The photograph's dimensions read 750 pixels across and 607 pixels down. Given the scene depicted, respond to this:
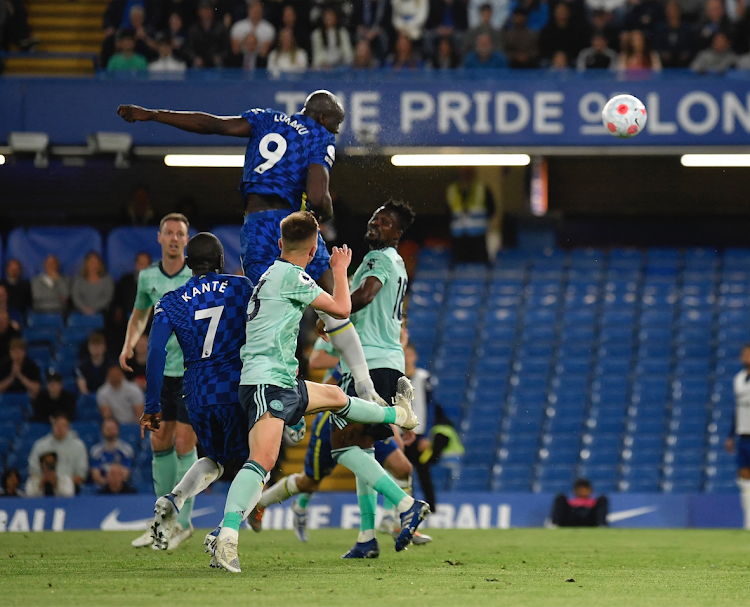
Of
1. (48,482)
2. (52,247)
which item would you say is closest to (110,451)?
(48,482)

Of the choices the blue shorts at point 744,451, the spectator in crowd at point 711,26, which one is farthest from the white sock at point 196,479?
the spectator in crowd at point 711,26

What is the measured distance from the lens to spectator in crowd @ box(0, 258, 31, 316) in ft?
55.5

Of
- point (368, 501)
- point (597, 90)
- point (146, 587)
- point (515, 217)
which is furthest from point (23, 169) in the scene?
point (146, 587)

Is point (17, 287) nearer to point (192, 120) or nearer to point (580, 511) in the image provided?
point (580, 511)

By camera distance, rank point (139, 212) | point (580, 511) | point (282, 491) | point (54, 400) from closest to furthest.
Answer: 1. point (282, 491)
2. point (580, 511)
3. point (54, 400)
4. point (139, 212)

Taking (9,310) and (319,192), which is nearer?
(319,192)

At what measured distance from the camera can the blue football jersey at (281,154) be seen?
8.20m

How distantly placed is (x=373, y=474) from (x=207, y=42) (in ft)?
36.9

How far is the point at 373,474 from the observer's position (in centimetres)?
765

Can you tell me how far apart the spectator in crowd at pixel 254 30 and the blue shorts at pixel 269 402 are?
11.3 metres

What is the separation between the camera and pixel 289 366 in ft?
22.6

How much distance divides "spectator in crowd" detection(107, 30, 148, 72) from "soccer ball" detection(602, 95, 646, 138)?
821 cm

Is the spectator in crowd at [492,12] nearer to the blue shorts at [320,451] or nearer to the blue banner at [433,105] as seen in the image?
the blue banner at [433,105]

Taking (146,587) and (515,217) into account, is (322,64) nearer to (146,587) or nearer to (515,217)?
(515,217)
